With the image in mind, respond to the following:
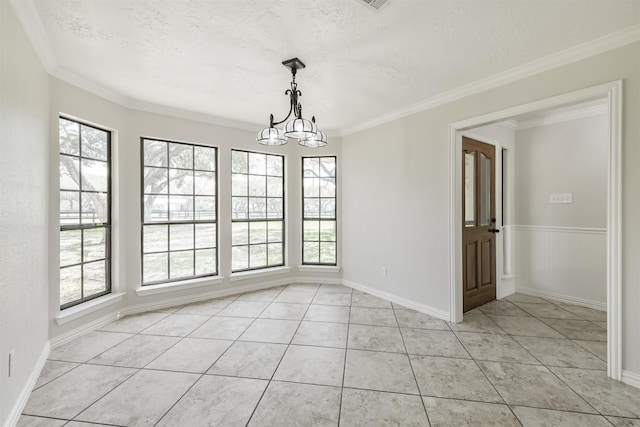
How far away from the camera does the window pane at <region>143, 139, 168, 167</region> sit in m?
3.47

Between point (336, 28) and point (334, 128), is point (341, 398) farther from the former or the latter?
point (334, 128)

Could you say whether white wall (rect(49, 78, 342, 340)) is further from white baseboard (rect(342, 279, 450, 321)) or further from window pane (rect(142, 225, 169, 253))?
white baseboard (rect(342, 279, 450, 321))

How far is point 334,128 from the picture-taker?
4.37 metres

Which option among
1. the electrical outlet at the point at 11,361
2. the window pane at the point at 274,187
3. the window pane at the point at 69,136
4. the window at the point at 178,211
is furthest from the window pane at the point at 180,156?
the electrical outlet at the point at 11,361

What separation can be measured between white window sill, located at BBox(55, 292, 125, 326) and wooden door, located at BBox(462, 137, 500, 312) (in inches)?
165

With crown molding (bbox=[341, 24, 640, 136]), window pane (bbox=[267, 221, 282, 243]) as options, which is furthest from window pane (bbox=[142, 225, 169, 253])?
crown molding (bbox=[341, 24, 640, 136])

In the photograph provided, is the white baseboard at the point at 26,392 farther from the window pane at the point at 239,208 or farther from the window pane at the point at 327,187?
the window pane at the point at 327,187

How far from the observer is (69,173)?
2.69 metres

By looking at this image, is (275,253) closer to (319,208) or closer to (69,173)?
(319,208)

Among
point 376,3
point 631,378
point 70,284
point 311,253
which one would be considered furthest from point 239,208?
point 631,378

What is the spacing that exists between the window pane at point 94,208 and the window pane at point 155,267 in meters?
0.71

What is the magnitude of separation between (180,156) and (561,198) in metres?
5.33

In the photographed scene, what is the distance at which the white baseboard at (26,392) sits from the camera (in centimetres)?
159

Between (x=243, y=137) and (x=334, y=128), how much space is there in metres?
1.46
